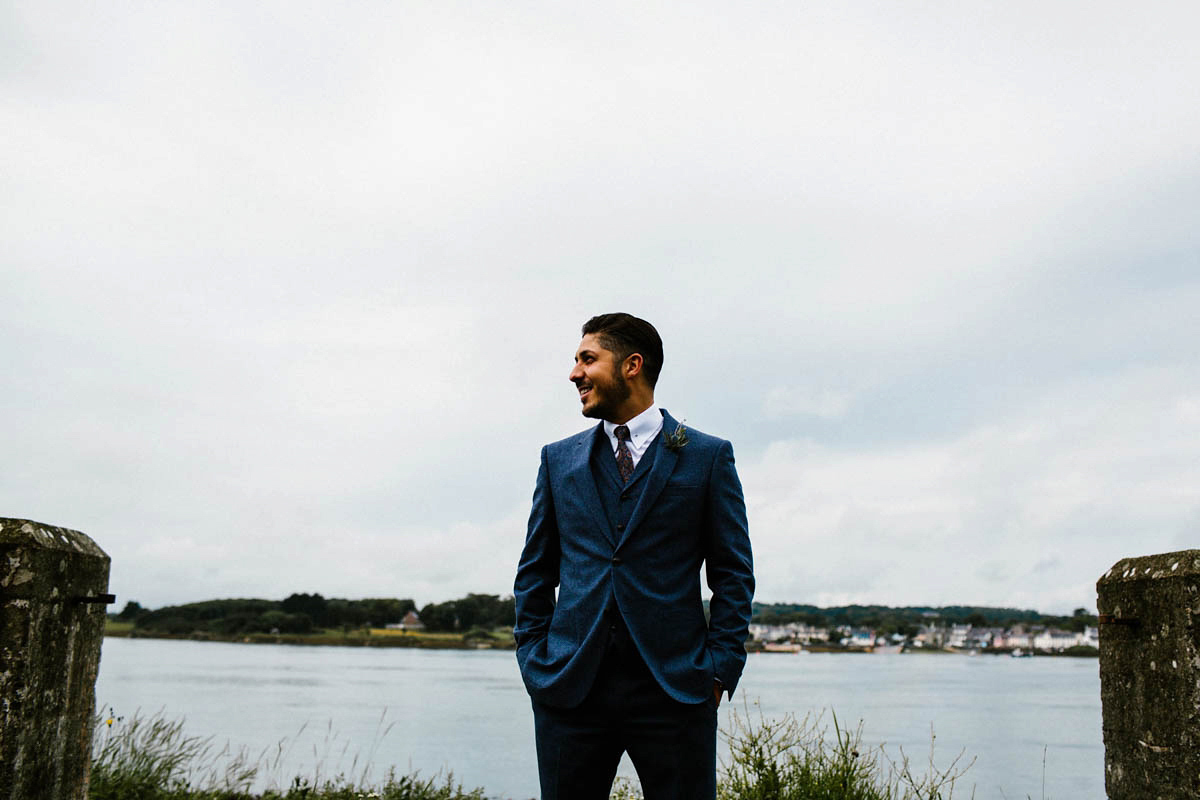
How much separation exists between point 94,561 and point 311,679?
198 ft

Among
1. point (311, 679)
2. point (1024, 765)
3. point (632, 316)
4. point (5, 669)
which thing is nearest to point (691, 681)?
point (632, 316)

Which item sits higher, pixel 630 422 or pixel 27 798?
pixel 630 422

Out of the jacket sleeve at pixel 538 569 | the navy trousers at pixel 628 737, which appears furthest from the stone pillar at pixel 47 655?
the navy trousers at pixel 628 737

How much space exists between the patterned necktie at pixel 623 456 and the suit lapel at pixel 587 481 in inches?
3.0

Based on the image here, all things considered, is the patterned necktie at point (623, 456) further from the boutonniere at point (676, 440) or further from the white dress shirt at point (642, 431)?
the boutonniere at point (676, 440)

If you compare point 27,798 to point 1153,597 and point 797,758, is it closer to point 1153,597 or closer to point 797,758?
point 1153,597

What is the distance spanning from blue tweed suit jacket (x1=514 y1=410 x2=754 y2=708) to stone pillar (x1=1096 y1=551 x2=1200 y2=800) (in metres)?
1.11

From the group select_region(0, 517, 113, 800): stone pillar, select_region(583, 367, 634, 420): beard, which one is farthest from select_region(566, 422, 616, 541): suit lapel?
select_region(0, 517, 113, 800): stone pillar

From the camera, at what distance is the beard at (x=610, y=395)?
10.4ft

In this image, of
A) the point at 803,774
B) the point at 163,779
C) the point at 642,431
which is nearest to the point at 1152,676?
the point at 642,431

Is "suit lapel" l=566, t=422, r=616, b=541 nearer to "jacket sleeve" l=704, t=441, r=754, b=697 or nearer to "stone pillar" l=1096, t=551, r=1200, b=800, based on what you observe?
"jacket sleeve" l=704, t=441, r=754, b=697

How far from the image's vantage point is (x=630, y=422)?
326 centimetres

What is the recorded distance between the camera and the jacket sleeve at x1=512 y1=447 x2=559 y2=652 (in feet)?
10.4

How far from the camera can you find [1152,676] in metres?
2.91
